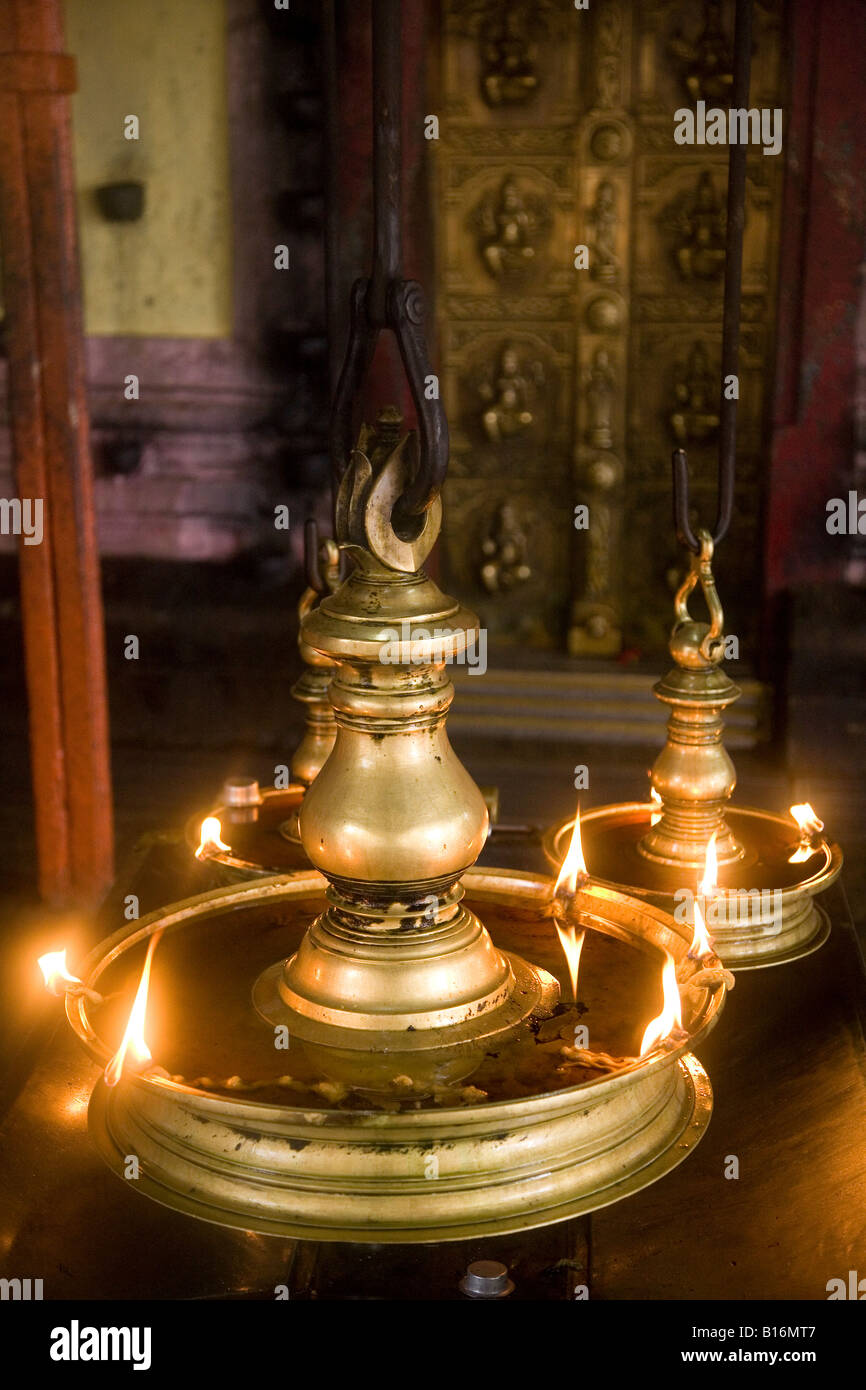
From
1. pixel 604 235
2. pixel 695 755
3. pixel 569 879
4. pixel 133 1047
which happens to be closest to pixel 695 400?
pixel 604 235

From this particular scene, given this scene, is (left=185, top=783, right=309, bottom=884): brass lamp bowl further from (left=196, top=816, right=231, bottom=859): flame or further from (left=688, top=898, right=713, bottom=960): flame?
(left=688, top=898, right=713, bottom=960): flame

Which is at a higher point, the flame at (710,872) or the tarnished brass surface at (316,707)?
the tarnished brass surface at (316,707)

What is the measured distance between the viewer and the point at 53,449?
3502mm

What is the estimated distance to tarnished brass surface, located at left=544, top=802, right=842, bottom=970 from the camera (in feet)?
4.63

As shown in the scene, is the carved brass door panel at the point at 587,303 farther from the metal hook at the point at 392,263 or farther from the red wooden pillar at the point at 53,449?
the metal hook at the point at 392,263

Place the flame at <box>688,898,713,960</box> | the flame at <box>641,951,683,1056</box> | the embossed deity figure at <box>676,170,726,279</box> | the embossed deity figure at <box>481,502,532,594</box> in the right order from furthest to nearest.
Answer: the embossed deity figure at <box>481,502,532,594</box> → the embossed deity figure at <box>676,170,726,279</box> → the flame at <box>688,898,713,960</box> → the flame at <box>641,951,683,1056</box>

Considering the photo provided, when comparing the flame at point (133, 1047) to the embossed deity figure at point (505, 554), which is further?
the embossed deity figure at point (505, 554)

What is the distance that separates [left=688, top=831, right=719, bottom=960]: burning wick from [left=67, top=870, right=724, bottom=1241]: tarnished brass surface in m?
0.10

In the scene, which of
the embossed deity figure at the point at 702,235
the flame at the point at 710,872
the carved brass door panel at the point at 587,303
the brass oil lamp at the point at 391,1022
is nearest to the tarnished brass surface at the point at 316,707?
the flame at the point at 710,872

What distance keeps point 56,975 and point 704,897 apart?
2.10 ft

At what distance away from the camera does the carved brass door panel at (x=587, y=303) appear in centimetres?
432

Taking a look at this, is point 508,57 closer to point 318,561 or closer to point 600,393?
point 600,393

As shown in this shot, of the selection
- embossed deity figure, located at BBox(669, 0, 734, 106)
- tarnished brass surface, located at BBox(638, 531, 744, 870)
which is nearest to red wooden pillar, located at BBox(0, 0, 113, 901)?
embossed deity figure, located at BBox(669, 0, 734, 106)

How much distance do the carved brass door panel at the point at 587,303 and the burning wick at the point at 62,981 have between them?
144 inches
